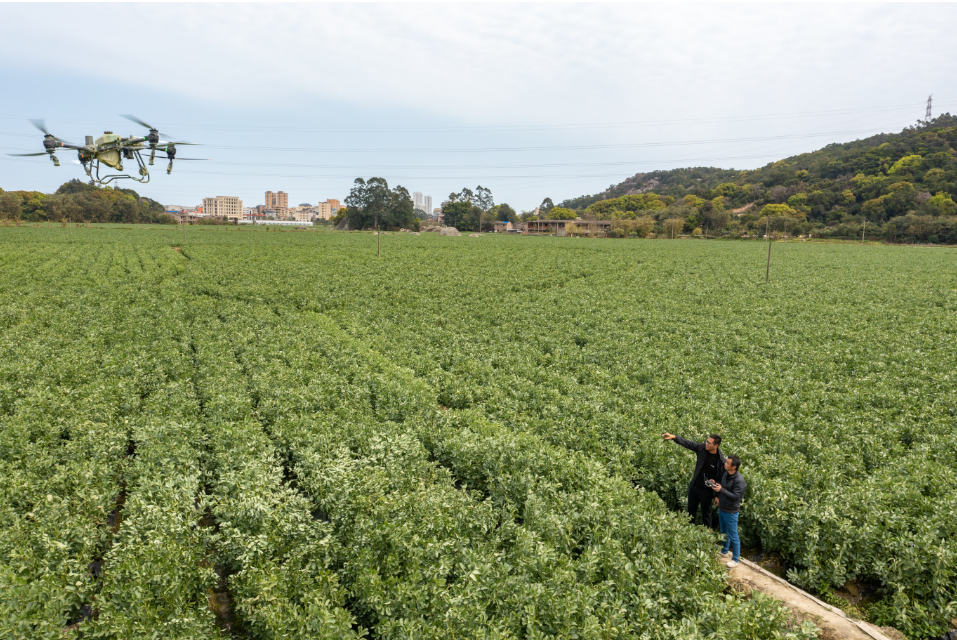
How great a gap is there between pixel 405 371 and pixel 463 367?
2263 mm

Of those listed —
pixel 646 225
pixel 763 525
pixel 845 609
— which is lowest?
pixel 845 609

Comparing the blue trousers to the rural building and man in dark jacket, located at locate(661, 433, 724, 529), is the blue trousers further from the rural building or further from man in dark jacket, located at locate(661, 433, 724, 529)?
the rural building

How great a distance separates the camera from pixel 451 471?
1078cm

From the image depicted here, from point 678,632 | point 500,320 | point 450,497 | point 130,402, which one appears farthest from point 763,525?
point 500,320

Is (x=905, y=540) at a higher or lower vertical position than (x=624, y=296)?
lower

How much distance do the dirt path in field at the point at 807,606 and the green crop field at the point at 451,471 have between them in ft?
1.29

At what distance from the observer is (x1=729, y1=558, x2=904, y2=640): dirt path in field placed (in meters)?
7.17

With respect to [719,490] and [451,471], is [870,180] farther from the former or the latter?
[451,471]

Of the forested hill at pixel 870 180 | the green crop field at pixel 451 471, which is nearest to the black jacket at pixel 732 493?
the green crop field at pixel 451 471

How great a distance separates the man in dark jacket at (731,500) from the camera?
8.77 meters

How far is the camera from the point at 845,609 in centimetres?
793

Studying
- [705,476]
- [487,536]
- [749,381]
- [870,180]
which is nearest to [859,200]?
[870,180]

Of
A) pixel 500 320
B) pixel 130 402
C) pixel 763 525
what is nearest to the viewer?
pixel 763 525

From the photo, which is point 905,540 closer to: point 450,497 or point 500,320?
point 450,497
